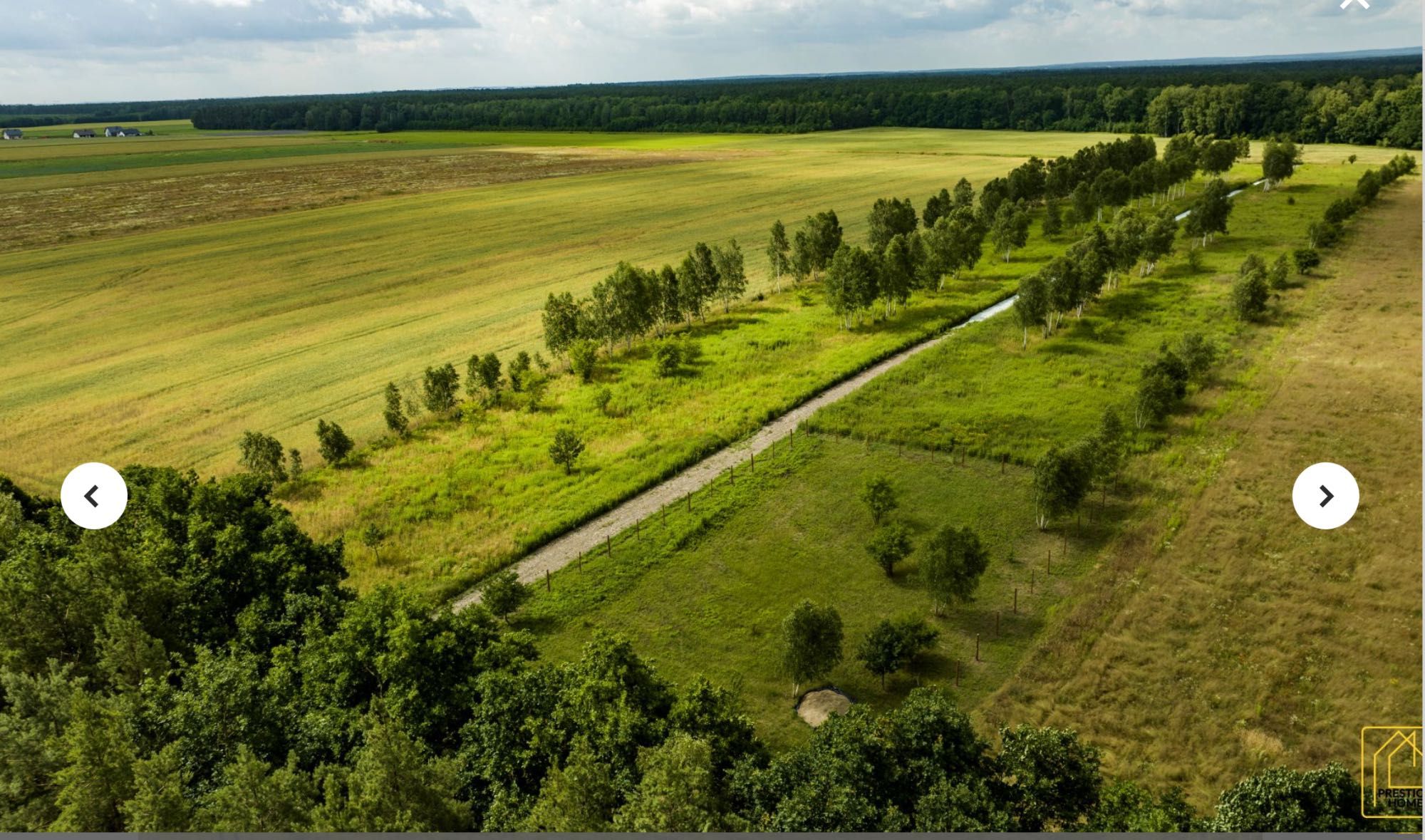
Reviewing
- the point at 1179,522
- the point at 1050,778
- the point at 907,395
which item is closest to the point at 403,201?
the point at 907,395

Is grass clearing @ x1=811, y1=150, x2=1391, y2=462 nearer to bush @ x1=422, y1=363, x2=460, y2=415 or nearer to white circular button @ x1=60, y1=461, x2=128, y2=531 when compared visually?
bush @ x1=422, y1=363, x2=460, y2=415

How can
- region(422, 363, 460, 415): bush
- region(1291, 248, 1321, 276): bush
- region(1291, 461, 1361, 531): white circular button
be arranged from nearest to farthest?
region(1291, 461, 1361, 531): white circular button, region(422, 363, 460, 415): bush, region(1291, 248, 1321, 276): bush

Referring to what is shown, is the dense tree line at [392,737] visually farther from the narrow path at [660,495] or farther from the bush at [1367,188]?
the bush at [1367,188]

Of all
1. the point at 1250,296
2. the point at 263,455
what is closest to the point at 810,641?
the point at 263,455

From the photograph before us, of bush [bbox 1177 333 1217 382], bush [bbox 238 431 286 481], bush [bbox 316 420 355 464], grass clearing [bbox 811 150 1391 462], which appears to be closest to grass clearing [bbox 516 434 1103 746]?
grass clearing [bbox 811 150 1391 462]

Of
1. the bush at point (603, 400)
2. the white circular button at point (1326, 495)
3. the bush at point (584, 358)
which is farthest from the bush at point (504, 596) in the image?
the bush at point (584, 358)

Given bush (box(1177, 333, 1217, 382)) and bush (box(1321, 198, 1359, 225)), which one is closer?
bush (box(1177, 333, 1217, 382))
